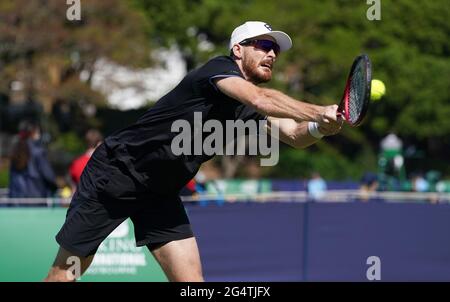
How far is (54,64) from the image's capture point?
32.5 metres

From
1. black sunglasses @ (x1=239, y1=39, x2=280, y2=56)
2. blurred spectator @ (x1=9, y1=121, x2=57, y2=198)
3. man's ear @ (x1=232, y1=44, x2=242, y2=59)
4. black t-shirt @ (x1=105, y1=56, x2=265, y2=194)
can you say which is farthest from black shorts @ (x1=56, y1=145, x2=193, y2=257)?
blurred spectator @ (x1=9, y1=121, x2=57, y2=198)

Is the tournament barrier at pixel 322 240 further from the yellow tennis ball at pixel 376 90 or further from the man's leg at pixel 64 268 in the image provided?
the yellow tennis ball at pixel 376 90

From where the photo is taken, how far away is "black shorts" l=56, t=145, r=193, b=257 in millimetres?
6691

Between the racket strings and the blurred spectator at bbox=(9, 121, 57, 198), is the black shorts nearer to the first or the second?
the racket strings

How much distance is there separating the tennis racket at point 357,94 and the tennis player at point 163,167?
1.98 ft

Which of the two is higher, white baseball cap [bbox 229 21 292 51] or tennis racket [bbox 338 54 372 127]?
white baseball cap [bbox 229 21 292 51]

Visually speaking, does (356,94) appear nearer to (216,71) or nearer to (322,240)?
(216,71)

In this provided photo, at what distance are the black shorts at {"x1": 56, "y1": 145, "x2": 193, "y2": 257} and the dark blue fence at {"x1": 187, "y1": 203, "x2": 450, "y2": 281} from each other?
15.7 feet

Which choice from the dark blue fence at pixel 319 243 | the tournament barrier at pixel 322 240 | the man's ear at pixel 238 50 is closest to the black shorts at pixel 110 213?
the man's ear at pixel 238 50

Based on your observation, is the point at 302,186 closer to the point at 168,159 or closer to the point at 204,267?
the point at 204,267

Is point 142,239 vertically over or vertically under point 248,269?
under

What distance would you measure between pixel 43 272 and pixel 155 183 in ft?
15.3

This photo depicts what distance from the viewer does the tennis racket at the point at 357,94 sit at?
5426 millimetres
